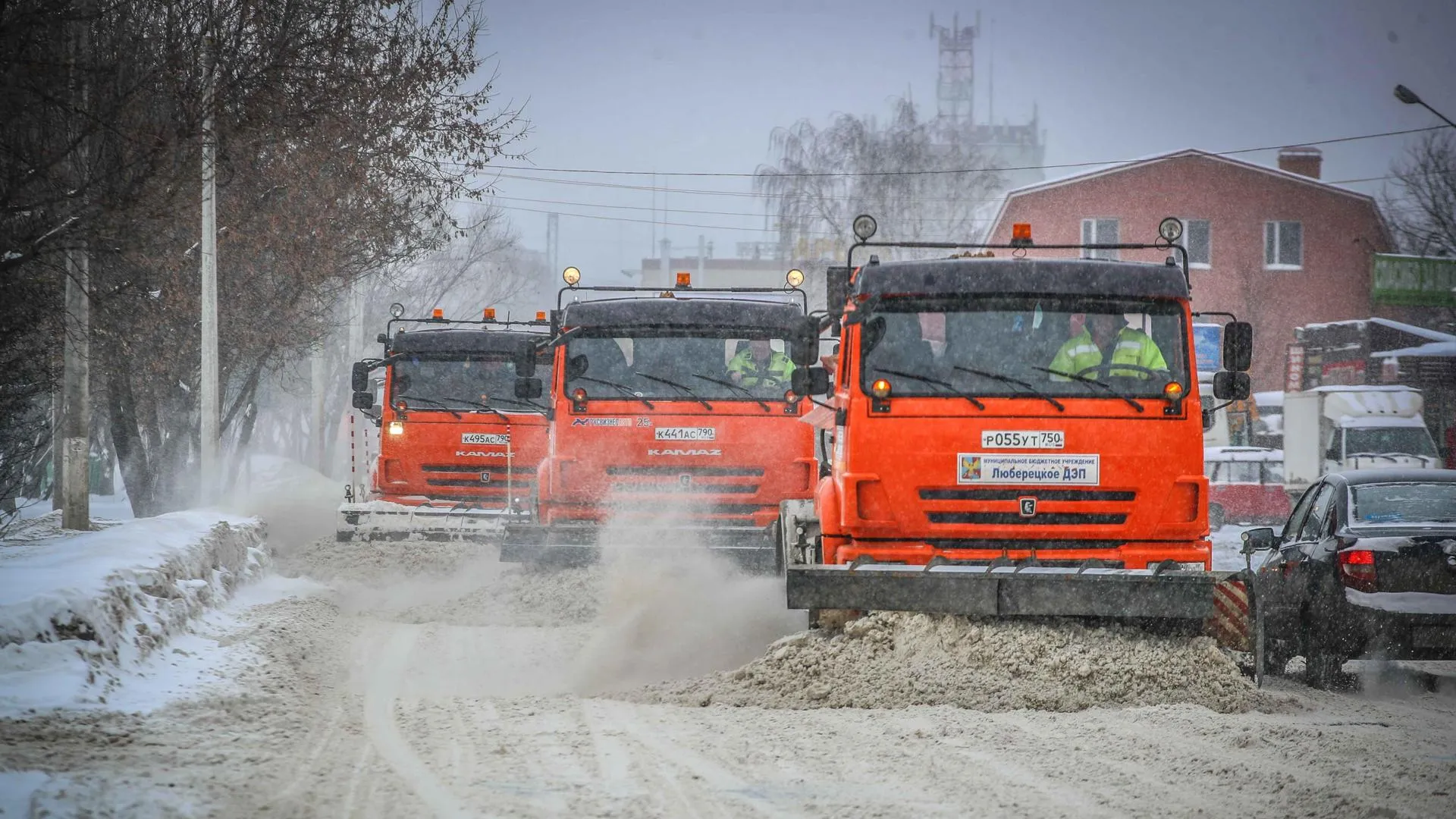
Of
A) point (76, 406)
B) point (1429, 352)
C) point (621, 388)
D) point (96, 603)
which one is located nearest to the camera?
point (96, 603)

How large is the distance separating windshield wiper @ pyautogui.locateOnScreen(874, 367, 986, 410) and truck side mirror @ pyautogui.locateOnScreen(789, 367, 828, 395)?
1035 millimetres

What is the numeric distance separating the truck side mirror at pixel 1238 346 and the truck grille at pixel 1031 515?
1103mm

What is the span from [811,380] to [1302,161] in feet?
159

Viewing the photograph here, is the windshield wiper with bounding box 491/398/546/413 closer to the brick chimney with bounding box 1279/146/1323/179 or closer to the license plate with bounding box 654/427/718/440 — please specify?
the license plate with bounding box 654/427/718/440

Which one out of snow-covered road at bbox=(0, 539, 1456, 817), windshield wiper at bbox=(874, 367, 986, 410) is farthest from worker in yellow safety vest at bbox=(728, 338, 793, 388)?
windshield wiper at bbox=(874, 367, 986, 410)

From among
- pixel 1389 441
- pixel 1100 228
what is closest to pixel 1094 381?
pixel 1389 441

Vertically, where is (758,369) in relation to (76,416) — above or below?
above

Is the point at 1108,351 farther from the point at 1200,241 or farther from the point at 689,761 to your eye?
the point at 1200,241

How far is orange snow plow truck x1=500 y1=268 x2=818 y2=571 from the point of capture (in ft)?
45.2

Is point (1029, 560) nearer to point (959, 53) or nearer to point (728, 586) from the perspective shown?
point (728, 586)

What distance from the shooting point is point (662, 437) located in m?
13.8

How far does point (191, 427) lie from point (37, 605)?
17.2 m

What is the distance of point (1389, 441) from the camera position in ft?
107

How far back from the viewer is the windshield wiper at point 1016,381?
29.2ft
